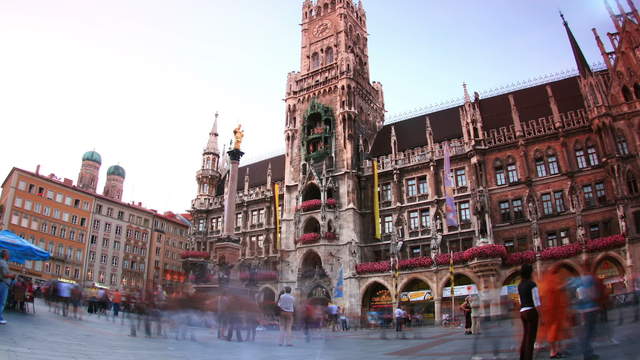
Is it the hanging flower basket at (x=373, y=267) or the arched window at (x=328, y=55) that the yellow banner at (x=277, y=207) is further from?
the arched window at (x=328, y=55)

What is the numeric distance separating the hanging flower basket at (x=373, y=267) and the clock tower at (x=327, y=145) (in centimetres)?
72

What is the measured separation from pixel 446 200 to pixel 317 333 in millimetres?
18374

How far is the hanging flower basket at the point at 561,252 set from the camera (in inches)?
1113

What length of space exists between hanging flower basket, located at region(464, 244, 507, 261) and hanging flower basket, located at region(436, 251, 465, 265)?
1160 millimetres

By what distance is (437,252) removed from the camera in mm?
33094

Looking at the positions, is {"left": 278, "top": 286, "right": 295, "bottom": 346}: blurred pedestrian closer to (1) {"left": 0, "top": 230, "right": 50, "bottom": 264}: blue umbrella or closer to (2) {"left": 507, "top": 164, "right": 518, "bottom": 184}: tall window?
(1) {"left": 0, "top": 230, "right": 50, "bottom": 264}: blue umbrella

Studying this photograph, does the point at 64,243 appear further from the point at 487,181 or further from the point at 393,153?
the point at 487,181

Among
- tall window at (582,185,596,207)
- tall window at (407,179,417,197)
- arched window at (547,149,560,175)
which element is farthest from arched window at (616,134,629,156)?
tall window at (407,179,417,197)

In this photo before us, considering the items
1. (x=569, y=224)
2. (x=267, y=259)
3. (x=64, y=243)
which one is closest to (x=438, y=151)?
(x=569, y=224)

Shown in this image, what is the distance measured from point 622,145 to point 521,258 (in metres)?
10.1

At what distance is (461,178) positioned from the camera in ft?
117

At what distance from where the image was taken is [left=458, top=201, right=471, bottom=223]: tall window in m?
34.3

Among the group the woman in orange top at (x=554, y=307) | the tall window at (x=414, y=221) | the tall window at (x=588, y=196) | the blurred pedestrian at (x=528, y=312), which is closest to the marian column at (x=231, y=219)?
the tall window at (x=414, y=221)

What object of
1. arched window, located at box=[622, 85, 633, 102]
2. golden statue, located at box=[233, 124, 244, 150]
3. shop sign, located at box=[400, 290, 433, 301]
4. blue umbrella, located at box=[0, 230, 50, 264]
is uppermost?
arched window, located at box=[622, 85, 633, 102]
